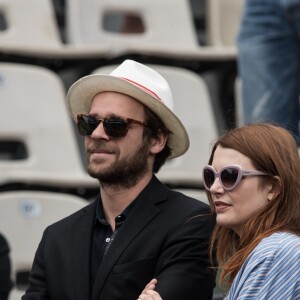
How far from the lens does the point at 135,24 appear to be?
243 inches

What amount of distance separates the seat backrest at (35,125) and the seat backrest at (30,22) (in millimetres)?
393

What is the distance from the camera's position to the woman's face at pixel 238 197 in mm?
2750

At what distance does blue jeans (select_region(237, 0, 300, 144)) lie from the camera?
189 inches

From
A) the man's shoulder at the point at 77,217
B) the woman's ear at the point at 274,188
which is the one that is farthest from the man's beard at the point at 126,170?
the woman's ear at the point at 274,188

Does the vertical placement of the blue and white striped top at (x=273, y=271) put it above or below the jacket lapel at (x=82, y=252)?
above

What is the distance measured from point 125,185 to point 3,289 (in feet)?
3.67

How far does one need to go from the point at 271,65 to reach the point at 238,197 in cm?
217

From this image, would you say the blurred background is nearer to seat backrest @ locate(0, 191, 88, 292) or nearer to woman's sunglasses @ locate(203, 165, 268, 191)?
seat backrest @ locate(0, 191, 88, 292)

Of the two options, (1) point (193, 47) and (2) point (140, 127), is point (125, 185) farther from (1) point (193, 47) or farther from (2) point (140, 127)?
(1) point (193, 47)

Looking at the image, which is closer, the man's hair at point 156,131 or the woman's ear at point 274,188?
the woman's ear at point 274,188

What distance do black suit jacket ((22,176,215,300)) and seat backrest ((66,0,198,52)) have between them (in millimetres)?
2565

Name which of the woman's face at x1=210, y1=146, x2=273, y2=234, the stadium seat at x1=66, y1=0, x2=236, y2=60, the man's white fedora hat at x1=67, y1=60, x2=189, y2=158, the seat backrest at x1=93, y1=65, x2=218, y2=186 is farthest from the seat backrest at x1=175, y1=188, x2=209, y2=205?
the woman's face at x1=210, y1=146, x2=273, y2=234

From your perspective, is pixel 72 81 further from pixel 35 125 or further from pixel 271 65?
pixel 271 65

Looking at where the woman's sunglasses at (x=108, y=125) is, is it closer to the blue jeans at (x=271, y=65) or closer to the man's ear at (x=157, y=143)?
the man's ear at (x=157, y=143)
